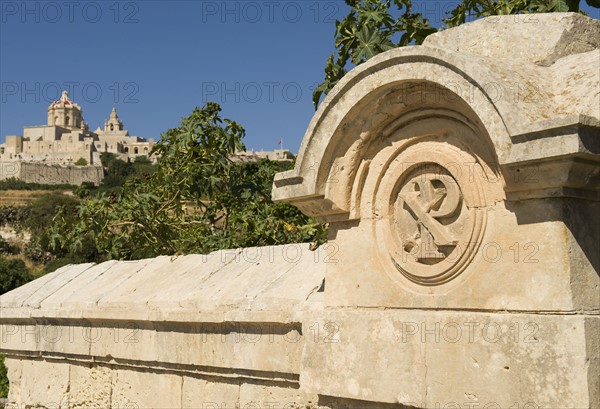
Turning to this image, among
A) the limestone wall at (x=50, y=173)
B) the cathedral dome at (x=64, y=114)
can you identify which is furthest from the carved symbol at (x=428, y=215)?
the cathedral dome at (x=64, y=114)

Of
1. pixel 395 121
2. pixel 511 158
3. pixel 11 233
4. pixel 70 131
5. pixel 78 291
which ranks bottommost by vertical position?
pixel 78 291

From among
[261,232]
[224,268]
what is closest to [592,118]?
[224,268]

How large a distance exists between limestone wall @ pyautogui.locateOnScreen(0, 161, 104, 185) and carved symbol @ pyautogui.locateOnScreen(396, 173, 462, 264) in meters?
105

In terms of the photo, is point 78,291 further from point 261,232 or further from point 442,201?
point 442,201

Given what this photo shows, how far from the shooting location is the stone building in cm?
12200

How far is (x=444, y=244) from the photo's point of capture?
12.2 feet

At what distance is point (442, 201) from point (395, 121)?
0.54m

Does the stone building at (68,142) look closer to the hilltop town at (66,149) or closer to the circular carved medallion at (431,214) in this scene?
the hilltop town at (66,149)

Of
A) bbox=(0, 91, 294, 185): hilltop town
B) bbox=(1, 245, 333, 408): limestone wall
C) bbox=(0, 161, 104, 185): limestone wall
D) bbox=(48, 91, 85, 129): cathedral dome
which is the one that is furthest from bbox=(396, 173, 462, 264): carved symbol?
bbox=(48, 91, 85, 129): cathedral dome

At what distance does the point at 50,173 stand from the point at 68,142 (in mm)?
20512

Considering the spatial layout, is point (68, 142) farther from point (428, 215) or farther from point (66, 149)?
point (428, 215)

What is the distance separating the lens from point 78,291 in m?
6.90

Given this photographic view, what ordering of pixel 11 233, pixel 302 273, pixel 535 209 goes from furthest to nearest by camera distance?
pixel 11 233, pixel 302 273, pixel 535 209

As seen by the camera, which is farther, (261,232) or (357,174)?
(261,232)
